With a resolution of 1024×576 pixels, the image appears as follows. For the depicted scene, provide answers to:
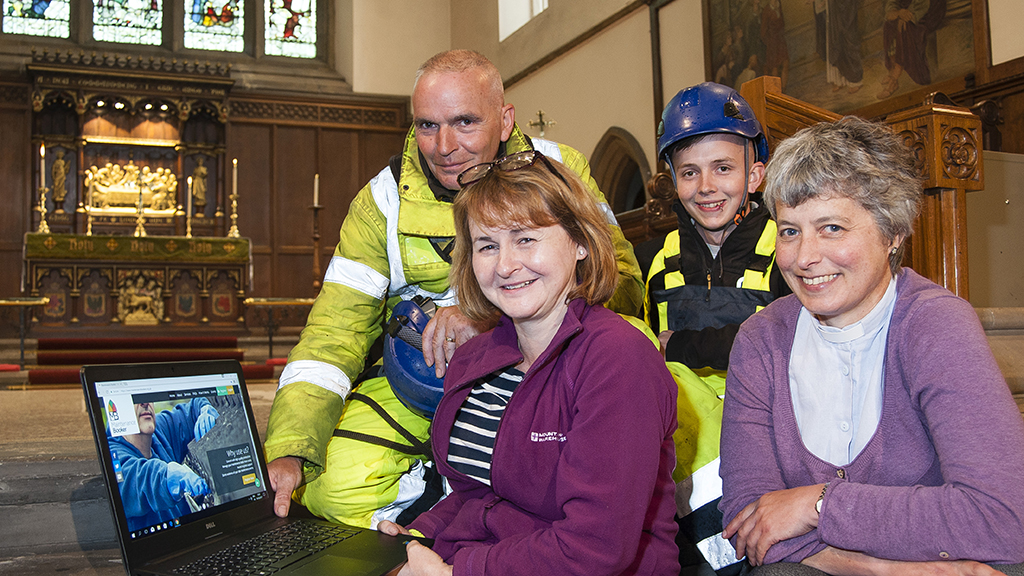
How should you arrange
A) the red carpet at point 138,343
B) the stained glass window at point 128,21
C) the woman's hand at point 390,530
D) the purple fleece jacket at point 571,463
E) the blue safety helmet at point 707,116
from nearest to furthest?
the purple fleece jacket at point 571,463 → the woman's hand at point 390,530 → the blue safety helmet at point 707,116 → the red carpet at point 138,343 → the stained glass window at point 128,21

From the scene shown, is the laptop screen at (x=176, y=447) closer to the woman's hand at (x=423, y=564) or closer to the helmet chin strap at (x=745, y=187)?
the woman's hand at (x=423, y=564)

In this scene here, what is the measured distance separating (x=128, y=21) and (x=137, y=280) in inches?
174

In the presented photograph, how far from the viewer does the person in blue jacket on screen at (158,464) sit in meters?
1.40

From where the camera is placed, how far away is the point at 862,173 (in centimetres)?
134

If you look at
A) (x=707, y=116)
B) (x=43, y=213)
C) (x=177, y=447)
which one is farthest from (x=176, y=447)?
(x=43, y=213)

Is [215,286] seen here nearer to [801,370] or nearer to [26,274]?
[26,274]

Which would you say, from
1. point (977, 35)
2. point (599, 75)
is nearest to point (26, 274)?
point (599, 75)

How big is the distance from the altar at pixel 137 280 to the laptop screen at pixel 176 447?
25.3ft

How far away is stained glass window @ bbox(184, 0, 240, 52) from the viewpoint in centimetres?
1142

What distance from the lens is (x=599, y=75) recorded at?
8789 mm

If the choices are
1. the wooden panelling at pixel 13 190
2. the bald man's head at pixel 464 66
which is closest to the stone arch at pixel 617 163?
the bald man's head at pixel 464 66

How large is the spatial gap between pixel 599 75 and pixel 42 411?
6.63 metres

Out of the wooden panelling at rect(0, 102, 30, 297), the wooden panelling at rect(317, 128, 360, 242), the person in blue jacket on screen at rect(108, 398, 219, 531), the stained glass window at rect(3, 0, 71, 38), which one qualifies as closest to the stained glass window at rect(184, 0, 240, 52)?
the stained glass window at rect(3, 0, 71, 38)

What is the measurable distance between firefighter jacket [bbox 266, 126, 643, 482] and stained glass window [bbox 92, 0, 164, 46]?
10.7 metres
